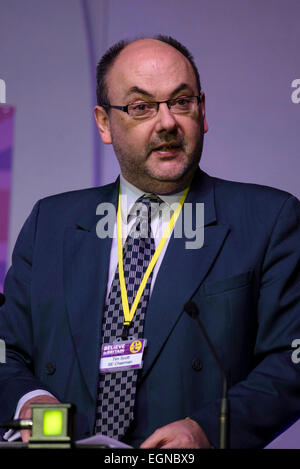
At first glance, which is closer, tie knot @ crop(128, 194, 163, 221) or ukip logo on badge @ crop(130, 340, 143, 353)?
ukip logo on badge @ crop(130, 340, 143, 353)

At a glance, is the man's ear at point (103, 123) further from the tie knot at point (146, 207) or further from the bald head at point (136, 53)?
the tie knot at point (146, 207)

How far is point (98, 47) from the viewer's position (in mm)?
4145

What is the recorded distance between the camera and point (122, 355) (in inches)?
103

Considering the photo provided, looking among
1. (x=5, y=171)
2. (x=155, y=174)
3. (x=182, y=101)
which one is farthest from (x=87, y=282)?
(x=5, y=171)

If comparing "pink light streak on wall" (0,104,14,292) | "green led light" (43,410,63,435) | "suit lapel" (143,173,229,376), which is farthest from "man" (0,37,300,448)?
"pink light streak on wall" (0,104,14,292)

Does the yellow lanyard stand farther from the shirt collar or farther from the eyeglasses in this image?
the eyeglasses

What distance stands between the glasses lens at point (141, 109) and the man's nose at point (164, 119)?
0.03 m

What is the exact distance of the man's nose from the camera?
279 cm

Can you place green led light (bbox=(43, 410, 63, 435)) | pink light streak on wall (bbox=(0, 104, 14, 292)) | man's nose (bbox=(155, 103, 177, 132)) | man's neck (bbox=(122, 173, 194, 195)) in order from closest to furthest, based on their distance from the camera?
green led light (bbox=(43, 410, 63, 435)) < man's nose (bbox=(155, 103, 177, 132)) < man's neck (bbox=(122, 173, 194, 195)) < pink light streak on wall (bbox=(0, 104, 14, 292))

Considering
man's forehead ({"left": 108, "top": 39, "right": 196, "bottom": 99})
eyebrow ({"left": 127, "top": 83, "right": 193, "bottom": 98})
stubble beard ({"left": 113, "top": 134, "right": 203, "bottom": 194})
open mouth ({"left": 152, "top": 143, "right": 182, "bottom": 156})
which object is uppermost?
man's forehead ({"left": 108, "top": 39, "right": 196, "bottom": 99})

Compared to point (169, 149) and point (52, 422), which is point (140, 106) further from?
point (52, 422)

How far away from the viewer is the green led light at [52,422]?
6.03 ft

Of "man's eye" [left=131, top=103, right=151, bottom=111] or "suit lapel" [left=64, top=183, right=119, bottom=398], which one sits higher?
"man's eye" [left=131, top=103, right=151, bottom=111]
